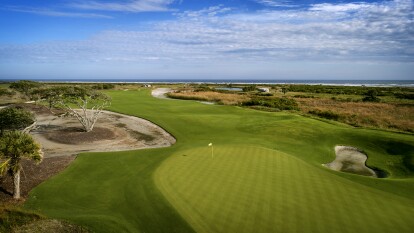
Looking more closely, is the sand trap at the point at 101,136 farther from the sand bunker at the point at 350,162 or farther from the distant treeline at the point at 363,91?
the distant treeline at the point at 363,91

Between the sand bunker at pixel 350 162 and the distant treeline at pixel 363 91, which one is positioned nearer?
the sand bunker at pixel 350 162

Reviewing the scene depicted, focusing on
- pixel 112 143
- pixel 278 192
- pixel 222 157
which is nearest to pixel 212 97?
pixel 112 143

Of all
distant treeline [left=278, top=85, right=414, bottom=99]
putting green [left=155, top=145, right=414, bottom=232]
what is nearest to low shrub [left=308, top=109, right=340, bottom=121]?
putting green [left=155, top=145, right=414, bottom=232]

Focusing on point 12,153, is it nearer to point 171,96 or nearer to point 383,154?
point 383,154

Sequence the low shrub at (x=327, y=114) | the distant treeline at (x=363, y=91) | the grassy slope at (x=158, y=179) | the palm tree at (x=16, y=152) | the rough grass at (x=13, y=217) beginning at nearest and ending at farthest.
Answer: the rough grass at (x=13, y=217) < the grassy slope at (x=158, y=179) < the palm tree at (x=16, y=152) < the low shrub at (x=327, y=114) < the distant treeline at (x=363, y=91)

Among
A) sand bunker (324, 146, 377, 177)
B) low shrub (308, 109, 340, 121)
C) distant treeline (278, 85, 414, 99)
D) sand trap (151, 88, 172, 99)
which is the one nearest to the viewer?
sand bunker (324, 146, 377, 177)

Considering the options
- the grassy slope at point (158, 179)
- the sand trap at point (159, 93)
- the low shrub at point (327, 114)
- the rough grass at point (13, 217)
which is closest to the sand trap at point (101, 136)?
the grassy slope at point (158, 179)

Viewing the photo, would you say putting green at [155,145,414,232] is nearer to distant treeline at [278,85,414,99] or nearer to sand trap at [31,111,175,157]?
sand trap at [31,111,175,157]

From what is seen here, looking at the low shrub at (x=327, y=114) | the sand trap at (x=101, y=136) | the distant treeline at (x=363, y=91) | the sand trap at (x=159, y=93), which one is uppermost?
the distant treeline at (x=363, y=91)
